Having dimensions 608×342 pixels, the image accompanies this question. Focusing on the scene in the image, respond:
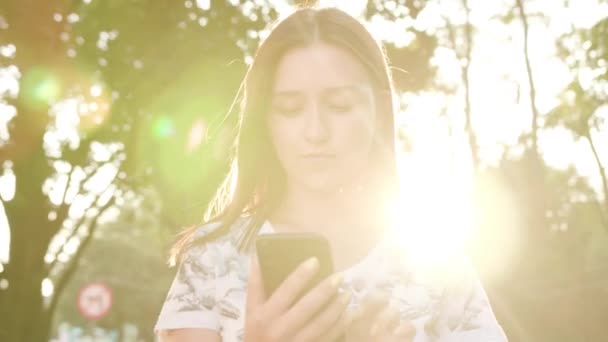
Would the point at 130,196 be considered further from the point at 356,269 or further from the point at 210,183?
the point at 356,269

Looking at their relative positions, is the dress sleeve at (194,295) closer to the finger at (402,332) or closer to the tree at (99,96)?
the finger at (402,332)

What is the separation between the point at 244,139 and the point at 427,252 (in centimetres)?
88

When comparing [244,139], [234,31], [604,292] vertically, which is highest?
[234,31]

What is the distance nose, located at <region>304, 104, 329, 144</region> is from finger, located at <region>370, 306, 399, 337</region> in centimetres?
79

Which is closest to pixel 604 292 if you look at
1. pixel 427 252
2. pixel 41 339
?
pixel 41 339

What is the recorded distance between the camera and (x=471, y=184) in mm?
27578

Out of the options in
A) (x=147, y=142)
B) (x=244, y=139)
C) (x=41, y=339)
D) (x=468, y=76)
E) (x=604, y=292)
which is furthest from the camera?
(x=468, y=76)

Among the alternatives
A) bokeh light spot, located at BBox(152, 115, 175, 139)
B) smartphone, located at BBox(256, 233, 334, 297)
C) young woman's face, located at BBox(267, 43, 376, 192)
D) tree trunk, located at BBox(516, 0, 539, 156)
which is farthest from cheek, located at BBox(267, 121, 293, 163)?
tree trunk, located at BBox(516, 0, 539, 156)

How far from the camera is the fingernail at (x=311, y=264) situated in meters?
2.17

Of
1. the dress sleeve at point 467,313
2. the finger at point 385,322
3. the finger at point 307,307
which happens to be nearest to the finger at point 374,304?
the finger at point 385,322

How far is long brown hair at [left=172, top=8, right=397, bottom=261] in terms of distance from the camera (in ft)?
9.83

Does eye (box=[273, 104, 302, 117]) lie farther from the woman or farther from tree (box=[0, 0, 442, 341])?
tree (box=[0, 0, 442, 341])

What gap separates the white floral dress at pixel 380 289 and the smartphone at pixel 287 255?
473 mm

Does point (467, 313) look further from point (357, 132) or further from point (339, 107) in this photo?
point (339, 107)
